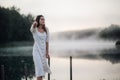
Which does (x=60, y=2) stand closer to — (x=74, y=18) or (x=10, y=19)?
(x=74, y=18)

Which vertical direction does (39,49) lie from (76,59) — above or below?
above

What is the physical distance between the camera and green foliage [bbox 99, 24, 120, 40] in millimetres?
9359

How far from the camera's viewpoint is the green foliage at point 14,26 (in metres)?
9.35

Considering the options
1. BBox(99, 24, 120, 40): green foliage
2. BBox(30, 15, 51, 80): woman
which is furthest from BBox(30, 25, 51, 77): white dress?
BBox(99, 24, 120, 40): green foliage

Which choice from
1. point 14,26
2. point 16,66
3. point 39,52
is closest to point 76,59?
point 16,66

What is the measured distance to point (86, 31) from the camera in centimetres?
931

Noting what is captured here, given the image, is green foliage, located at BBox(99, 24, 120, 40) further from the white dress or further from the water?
the white dress

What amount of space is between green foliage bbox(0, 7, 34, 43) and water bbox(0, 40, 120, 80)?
0.21m

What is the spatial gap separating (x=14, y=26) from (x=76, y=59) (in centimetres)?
141

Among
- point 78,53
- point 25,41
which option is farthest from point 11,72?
point 78,53

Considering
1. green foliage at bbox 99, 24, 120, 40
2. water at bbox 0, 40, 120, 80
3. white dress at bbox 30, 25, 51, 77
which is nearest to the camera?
white dress at bbox 30, 25, 51, 77

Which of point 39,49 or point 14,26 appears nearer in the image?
point 39,49

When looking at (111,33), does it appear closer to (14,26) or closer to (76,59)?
(76,59)

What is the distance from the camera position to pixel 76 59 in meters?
9.38
